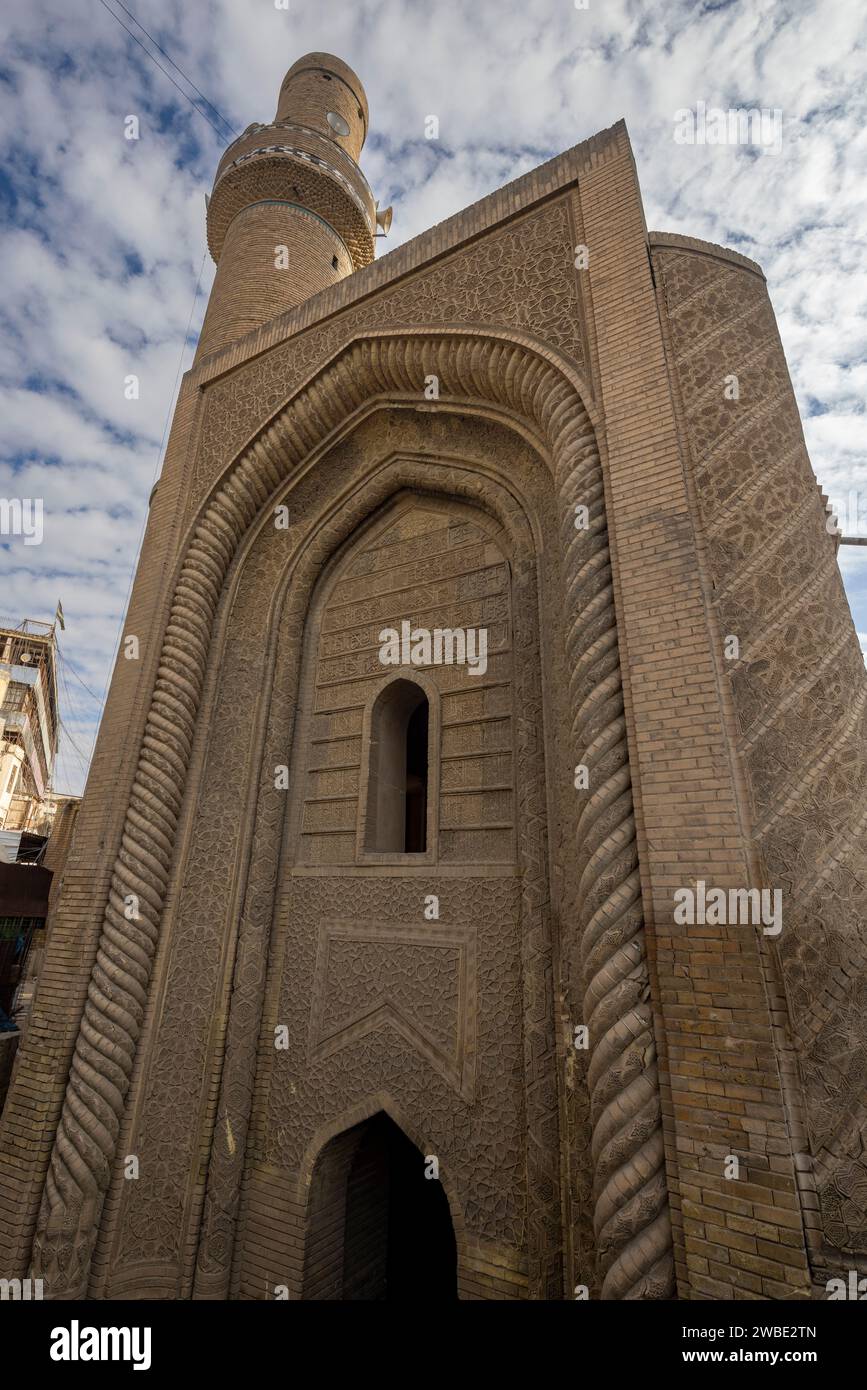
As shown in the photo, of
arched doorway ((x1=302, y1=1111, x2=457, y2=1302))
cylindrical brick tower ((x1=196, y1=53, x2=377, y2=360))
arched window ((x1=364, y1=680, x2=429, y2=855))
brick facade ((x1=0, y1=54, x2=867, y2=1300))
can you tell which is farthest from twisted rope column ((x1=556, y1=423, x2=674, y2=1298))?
cylindrical brick tower ((x1=196, y1=53, x2=377, y2=360))

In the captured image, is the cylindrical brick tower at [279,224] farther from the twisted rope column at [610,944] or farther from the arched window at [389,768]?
the twisted rope column at [610,944]

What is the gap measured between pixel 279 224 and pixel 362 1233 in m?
9.11

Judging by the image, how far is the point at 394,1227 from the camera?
14.5ft

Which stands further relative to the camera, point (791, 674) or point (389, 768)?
point (389, 768)

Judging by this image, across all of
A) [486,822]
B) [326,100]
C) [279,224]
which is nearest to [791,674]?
[486,822]

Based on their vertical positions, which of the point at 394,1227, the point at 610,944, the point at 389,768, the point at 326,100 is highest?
the point at 326,100

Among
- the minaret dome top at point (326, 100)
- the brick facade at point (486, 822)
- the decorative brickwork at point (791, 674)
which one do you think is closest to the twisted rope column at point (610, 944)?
the brick facade at point (486, 822)

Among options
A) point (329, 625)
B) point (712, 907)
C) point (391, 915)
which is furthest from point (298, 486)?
point (712, 907)

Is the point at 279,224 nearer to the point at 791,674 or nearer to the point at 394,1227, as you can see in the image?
the point at 791,674

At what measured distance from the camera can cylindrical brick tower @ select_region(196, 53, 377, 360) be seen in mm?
6523

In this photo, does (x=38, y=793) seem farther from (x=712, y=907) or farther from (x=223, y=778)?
(x=712, y=907)
